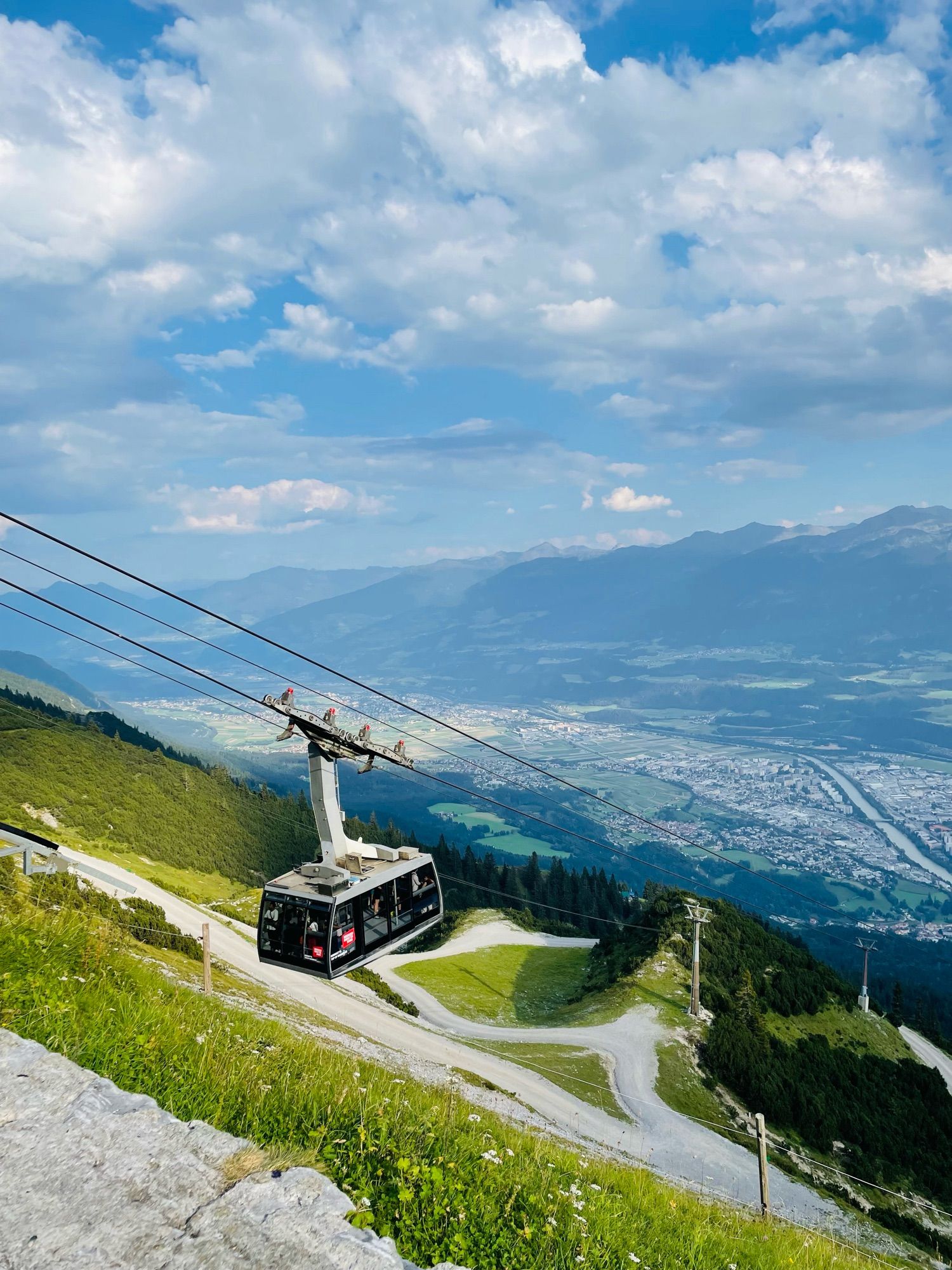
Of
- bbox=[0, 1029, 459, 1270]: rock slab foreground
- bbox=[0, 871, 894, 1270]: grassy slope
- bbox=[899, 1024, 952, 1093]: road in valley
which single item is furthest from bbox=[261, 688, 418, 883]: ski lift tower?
bbox=[899, 1024, 952, 1093]: road in valley

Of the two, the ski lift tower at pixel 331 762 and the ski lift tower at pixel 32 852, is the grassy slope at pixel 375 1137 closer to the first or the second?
the ski lift tower at pixel 32 852

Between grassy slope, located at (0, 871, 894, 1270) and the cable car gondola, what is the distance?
13.1m

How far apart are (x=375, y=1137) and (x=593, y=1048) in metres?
42.7

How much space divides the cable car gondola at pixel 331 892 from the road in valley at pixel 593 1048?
1103cm

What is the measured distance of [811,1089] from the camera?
A: 42812 millimetres

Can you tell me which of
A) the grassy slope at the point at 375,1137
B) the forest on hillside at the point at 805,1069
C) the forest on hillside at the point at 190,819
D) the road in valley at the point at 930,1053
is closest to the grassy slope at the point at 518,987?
the forest on hillside at the point at 805,1069

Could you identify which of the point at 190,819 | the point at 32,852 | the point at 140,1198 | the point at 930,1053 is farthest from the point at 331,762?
the point at 190,819

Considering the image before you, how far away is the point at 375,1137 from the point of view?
22.7 feet

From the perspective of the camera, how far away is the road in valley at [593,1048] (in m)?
30.8

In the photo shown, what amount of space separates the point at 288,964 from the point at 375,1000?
3129 cm

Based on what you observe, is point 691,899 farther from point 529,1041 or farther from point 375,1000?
point 375,1000

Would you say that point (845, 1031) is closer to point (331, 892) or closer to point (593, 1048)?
point (593, 1048)

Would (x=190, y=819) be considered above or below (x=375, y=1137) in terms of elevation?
below

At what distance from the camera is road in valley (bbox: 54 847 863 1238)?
30812 millimetres
